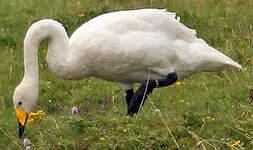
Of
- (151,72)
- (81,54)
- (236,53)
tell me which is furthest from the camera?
(236,53)

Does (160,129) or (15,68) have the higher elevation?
(160,129)

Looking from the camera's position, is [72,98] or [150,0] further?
[150,0]

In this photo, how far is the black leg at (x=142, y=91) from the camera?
9.24m

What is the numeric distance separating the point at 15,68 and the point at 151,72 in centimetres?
290

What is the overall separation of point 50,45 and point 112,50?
66cm

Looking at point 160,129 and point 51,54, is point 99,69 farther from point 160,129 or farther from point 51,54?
point 160,129

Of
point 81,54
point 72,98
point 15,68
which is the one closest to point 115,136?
point 81,54

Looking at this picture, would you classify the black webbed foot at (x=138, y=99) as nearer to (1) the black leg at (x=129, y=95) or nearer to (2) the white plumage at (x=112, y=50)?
(2) the white plumage at (x=112, y=50)

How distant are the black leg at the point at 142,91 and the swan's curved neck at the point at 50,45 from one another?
921mm

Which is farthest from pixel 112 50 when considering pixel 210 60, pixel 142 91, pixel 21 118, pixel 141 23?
pixel 210 60

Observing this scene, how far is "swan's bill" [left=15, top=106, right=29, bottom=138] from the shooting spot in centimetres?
876

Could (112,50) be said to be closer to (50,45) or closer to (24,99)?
(50,45)

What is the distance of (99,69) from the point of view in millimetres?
8820

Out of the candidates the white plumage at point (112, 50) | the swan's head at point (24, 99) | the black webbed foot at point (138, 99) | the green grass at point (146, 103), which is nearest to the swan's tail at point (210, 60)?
the white plumage at point (112, 50)
